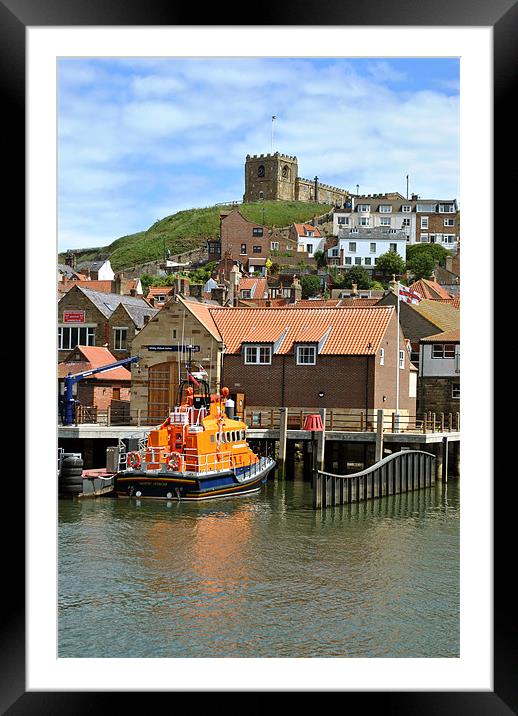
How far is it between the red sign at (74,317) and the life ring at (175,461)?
60.6 ft

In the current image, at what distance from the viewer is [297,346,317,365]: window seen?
32781 millimetres

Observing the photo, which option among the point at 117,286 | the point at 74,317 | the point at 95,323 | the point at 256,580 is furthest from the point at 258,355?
the point at 256,580

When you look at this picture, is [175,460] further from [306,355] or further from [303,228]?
[303,228]

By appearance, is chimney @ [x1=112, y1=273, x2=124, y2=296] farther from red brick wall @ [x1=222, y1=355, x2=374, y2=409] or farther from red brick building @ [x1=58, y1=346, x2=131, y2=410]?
red brick wall @ [x1=222, y1=355, x2=374, y2=409]

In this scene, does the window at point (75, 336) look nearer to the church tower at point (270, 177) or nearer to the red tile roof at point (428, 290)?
the red tile roof at point (428, 290)

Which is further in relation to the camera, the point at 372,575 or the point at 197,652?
the point at 372,575

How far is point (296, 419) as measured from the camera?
106 ft

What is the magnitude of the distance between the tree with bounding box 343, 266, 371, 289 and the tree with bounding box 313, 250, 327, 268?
9529mm

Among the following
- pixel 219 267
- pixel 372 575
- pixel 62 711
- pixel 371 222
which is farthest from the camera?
pixel 371 222

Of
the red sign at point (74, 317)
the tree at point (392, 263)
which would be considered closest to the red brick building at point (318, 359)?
the red sign at point (74, 317)

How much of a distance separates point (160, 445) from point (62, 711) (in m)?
19.2
